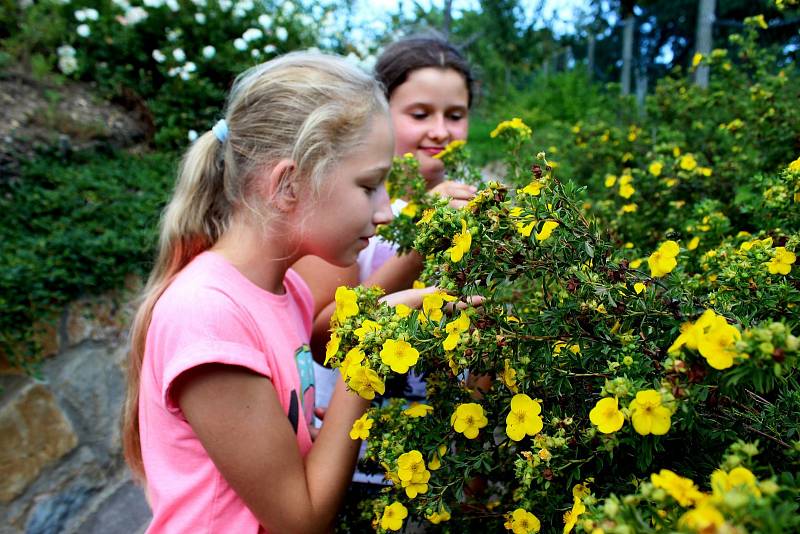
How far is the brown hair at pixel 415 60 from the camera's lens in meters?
2.14

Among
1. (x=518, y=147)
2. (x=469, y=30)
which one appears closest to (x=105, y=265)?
(x=518, y=147)

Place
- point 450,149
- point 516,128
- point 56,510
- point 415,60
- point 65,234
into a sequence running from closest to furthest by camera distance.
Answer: point 516,128 → point 450,149 → point 415,60 → point 56,510 → point 65,234

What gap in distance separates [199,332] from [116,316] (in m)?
1.75

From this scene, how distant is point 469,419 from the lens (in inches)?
37.9

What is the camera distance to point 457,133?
2123 mm

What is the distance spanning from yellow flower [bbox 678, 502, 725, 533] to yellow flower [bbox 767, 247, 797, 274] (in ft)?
1.89

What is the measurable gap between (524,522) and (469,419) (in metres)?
0.18

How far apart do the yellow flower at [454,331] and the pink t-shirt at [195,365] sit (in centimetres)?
47

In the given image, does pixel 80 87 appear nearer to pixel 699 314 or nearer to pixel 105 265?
pixel 105 265

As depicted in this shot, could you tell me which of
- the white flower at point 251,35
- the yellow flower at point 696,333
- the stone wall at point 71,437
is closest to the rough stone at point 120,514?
the stone wall at point 71,437

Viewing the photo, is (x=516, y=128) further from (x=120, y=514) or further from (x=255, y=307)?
(x=120, y=514)

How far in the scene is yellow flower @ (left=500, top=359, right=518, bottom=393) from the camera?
0.92 meters

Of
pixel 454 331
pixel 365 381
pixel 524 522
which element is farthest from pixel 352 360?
pixel 524 522

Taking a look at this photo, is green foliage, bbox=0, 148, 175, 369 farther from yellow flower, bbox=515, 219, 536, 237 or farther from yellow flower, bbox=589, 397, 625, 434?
yellow flower, bbox=589, 397, 625, 434
